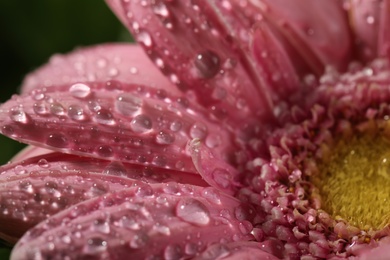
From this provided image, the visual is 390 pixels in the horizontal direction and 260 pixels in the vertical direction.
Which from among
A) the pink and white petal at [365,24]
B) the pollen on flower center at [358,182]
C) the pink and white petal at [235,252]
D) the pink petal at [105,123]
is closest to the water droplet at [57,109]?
the pink petal at [105,123]

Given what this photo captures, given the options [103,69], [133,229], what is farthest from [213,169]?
[103,69]

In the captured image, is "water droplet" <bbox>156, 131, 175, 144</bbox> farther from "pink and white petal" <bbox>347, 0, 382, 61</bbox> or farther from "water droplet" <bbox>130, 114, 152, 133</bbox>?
"pink and white petal" <bbox>347, 0, 382, 61</bbox>

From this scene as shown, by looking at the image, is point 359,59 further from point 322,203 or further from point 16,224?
point 16,224

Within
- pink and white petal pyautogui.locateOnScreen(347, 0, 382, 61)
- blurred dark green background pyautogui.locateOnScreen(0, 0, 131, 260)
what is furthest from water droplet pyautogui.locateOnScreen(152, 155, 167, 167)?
blurred dark green background pyautogui.locateOnScreen(0, 0, 131, 260)

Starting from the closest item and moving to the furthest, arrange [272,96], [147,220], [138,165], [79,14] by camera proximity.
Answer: [147,220] → [138,165] → [272,96] → [79,14]

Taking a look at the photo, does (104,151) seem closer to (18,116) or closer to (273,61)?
(18,116)

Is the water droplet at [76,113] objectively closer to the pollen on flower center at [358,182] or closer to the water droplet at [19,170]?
the water droplet at [19,170]

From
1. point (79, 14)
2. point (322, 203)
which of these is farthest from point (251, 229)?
point (79, 14)
